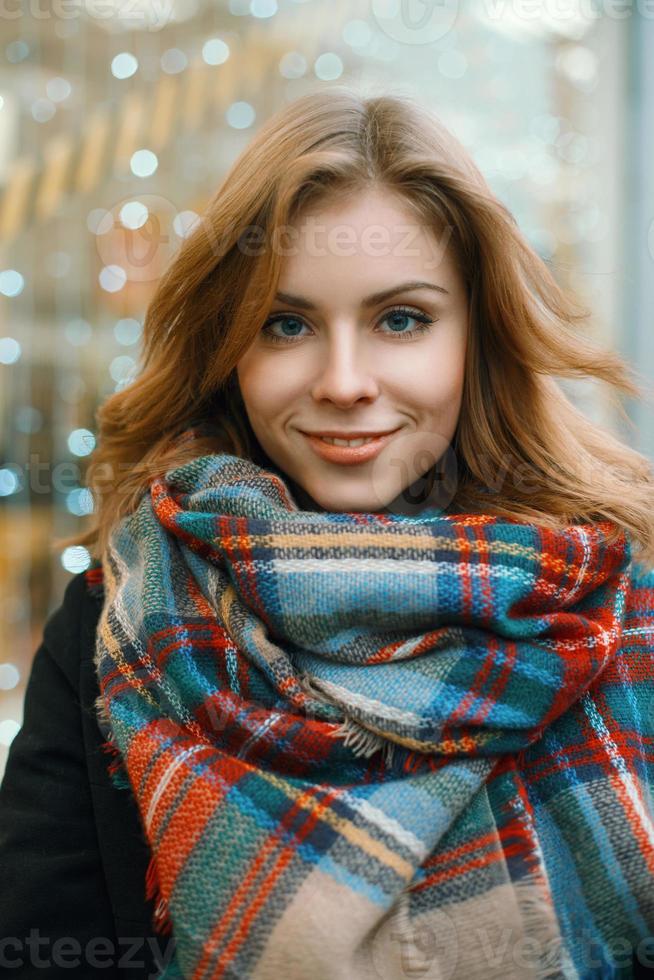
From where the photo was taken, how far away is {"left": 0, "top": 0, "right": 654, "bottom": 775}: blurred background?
2148 millimetres

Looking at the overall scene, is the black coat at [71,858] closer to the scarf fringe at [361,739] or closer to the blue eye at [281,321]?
the scarf fringe at [361,739]

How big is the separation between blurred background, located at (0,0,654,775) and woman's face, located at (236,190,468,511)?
3.72 ft

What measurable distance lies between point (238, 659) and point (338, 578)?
0.45ft

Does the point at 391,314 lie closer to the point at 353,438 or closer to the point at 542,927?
the point at 353,438

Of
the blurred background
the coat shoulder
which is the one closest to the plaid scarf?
the coat shoulder

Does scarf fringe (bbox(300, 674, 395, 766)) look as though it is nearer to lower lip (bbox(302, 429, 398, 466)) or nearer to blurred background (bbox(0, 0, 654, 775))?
lower lip (bbox(302, 429, 398, 466))

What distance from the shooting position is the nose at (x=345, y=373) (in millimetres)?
936

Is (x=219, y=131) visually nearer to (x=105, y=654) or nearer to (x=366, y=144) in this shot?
(x=366, y=144)

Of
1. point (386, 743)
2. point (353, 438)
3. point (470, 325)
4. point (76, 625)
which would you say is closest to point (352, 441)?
point (353, 438)

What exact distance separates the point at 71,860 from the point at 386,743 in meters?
0.37

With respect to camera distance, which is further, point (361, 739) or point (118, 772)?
point (118, 772)

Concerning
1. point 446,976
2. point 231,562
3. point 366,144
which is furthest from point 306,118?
point 446,976

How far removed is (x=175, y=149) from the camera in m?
2.29

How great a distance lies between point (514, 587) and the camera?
890 mm
